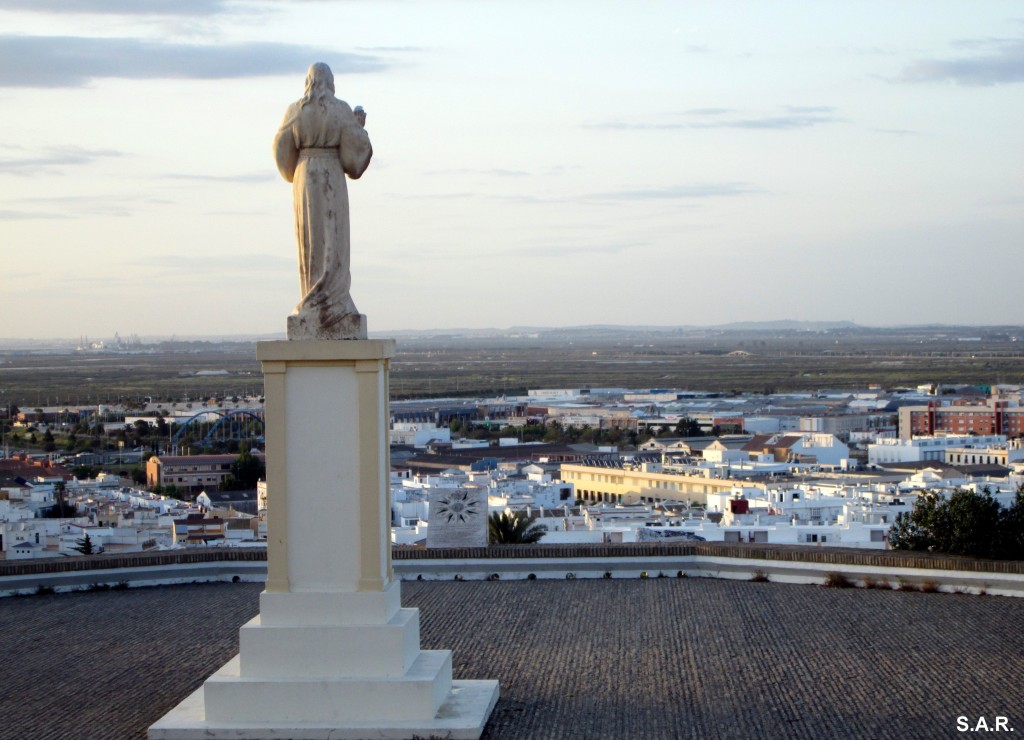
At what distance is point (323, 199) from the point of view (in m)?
8.42

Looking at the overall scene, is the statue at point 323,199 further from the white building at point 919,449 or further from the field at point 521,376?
the field at point 521,376

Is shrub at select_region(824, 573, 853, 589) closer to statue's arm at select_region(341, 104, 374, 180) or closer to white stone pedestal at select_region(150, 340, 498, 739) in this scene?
white stone pedestal at select_region(150, 340, 498, 739)

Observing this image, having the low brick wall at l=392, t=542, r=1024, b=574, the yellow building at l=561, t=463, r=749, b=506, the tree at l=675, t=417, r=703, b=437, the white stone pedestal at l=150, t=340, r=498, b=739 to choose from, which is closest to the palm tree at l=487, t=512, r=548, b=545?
the low brick wall at l=392, t=542, r=1024, b=574

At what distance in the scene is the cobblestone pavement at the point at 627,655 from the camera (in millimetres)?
8336

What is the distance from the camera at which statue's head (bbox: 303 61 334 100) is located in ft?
27.8

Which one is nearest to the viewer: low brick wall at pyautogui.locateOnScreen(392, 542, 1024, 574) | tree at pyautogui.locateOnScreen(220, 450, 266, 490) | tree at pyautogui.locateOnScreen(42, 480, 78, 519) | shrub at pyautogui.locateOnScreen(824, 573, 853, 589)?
shrub at pyautogui.locateOnScreen(824, 573, 853, 589)

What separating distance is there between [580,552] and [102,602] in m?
4.13

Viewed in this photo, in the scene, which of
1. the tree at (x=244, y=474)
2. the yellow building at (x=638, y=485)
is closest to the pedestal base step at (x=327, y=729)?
the yellow building at (x=638, y=485)

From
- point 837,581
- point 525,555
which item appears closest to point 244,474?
point 525,555

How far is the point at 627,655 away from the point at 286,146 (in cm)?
406

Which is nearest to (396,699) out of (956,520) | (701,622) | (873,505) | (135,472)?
(701,622)

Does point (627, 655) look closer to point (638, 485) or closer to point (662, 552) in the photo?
point (662, 552)

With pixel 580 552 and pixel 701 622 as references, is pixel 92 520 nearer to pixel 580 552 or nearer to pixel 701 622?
pixel 580 552

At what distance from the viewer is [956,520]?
12688mm
